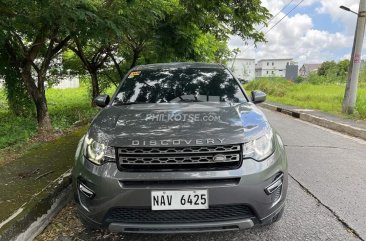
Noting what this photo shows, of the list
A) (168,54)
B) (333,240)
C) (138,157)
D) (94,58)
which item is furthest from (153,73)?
(94,58)

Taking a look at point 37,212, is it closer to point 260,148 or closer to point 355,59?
point 260,148

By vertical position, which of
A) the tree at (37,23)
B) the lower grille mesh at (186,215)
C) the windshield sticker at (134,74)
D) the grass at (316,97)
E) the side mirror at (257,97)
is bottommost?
the grass at (316,97)

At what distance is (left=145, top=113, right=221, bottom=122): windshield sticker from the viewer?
9.94 ft

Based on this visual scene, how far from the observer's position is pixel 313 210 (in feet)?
12.1

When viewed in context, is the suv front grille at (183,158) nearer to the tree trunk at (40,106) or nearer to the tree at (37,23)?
the tree at (37,23)

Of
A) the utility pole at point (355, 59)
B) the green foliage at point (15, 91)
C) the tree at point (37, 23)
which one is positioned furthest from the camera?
the utility pole at point (355, 59)

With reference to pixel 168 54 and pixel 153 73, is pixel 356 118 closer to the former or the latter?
pixel 168 54

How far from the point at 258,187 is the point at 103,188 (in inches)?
44.7

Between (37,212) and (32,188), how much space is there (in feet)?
2.06

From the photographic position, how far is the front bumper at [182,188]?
8.38ft

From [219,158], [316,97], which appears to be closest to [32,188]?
→ [219,158]

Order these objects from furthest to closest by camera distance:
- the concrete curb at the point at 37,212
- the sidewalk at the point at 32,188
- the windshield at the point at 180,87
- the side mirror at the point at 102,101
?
1. the side mirror at the point at 102,101
2. the windshield at the point at 180,87
3. the sidewalk at the point at 32,188
4. the concrete curb at the point at 37,212

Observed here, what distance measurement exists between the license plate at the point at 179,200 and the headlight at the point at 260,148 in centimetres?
46

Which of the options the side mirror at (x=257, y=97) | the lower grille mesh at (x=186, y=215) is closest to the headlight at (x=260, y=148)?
the lower grille mesh at (x=186, y=215)
